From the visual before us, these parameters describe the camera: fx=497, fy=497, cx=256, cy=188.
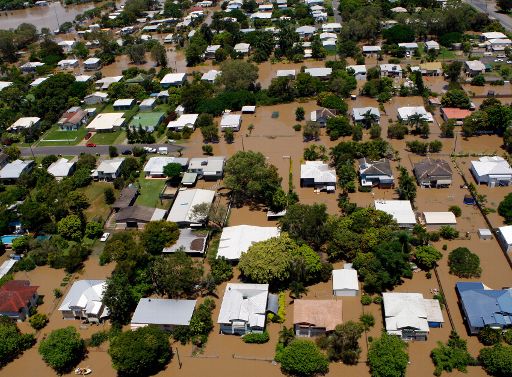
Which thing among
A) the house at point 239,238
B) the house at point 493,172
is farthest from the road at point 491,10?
the house at point 239,238

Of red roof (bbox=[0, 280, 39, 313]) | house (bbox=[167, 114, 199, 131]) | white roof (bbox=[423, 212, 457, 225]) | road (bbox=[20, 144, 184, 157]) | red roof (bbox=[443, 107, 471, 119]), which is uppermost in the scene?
red roof (bbox=[0, 280, 39, 313])

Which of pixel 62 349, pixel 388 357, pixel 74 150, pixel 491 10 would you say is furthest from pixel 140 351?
pixel 491 10

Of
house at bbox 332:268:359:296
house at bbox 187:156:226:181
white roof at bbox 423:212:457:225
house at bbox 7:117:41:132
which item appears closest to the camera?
house at bbox 332:268:359:296

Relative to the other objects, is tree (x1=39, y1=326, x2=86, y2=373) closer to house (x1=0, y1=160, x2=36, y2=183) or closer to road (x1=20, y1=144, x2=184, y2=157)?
house (x1=0, y1=160, x2=36, y2=183)

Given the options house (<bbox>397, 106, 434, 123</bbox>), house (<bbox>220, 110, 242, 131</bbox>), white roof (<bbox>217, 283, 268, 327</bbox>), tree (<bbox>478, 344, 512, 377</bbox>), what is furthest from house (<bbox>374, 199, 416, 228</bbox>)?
house (<bbox>220, 110, 242, 131</bbox>)

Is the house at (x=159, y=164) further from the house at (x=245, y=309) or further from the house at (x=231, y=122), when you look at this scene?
the house at (x=245, y=309)

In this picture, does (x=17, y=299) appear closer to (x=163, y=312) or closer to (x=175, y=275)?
(x=163, y=312)
